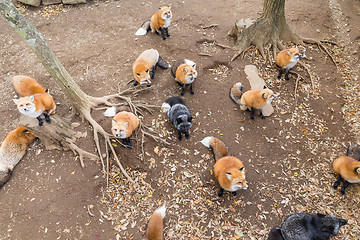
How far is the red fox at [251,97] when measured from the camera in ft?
19.8

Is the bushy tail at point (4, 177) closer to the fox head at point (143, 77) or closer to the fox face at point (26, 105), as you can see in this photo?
the fox face at point (26, 105)

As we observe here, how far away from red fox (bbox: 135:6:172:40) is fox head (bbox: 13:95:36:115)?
528 cm

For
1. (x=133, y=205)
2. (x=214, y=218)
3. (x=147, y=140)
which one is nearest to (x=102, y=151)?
(x=147, y=140)

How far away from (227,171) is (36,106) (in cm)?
462

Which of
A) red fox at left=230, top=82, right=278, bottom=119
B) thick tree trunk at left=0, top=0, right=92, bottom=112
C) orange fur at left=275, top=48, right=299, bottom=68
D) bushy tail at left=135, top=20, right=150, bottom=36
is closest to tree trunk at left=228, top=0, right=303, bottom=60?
orange fur at left=275, top=48, right=299, bottom=68

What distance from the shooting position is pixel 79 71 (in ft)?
25.0

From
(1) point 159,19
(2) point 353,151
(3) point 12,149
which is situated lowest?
(2) point 353,151

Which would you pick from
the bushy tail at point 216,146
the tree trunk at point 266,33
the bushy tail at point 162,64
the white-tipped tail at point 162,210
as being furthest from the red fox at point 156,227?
the tree trunk at point 266,33

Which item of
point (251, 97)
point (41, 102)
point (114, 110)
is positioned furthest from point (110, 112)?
point (251, 97)

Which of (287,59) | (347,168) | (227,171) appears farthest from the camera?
(287,59)

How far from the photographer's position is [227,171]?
4.84 meters

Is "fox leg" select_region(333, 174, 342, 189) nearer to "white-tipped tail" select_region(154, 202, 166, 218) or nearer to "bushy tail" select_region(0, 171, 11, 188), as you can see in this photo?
"white-tipped tail" select_region(154, 202, 166, 218)

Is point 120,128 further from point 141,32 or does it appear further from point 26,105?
point 141,32

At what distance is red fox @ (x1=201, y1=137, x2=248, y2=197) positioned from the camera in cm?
469
